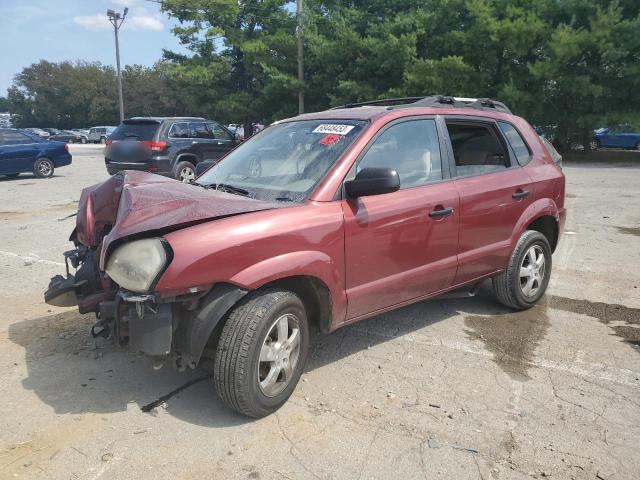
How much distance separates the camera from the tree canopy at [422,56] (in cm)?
2172

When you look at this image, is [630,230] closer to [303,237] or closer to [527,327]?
[527,327]

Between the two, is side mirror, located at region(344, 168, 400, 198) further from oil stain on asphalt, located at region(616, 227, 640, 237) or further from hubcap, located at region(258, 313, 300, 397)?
oil stain on asphalt, located at region(616, 227, 640, 237)

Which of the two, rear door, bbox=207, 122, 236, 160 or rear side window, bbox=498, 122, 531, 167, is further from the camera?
rear door, bbox=207, 122, 236, 160

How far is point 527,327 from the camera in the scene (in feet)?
14.9

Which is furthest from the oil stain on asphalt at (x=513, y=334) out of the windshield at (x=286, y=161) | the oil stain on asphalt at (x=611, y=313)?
the windshield at (x=286, y=161)

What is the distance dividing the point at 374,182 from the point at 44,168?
1613cm

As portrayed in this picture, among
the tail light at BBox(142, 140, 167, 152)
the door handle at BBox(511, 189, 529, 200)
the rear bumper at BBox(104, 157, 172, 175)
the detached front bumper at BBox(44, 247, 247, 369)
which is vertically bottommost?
the detached front bumper at BBox(44, 247, 247, 369)

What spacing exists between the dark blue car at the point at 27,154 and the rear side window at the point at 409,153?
15050mm

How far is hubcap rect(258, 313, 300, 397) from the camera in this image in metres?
3.12

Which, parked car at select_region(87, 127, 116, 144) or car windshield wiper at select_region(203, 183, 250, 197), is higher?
parked car at select_region(87, 127, 116, 144)

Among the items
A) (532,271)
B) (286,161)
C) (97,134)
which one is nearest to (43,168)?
(286,161)

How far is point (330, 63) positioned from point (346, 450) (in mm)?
25661

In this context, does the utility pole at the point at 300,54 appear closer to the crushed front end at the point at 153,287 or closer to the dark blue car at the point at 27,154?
the dark blue car at the point at 27,154

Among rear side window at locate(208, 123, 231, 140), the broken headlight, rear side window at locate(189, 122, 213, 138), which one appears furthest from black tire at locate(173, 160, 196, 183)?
the broken headlight
